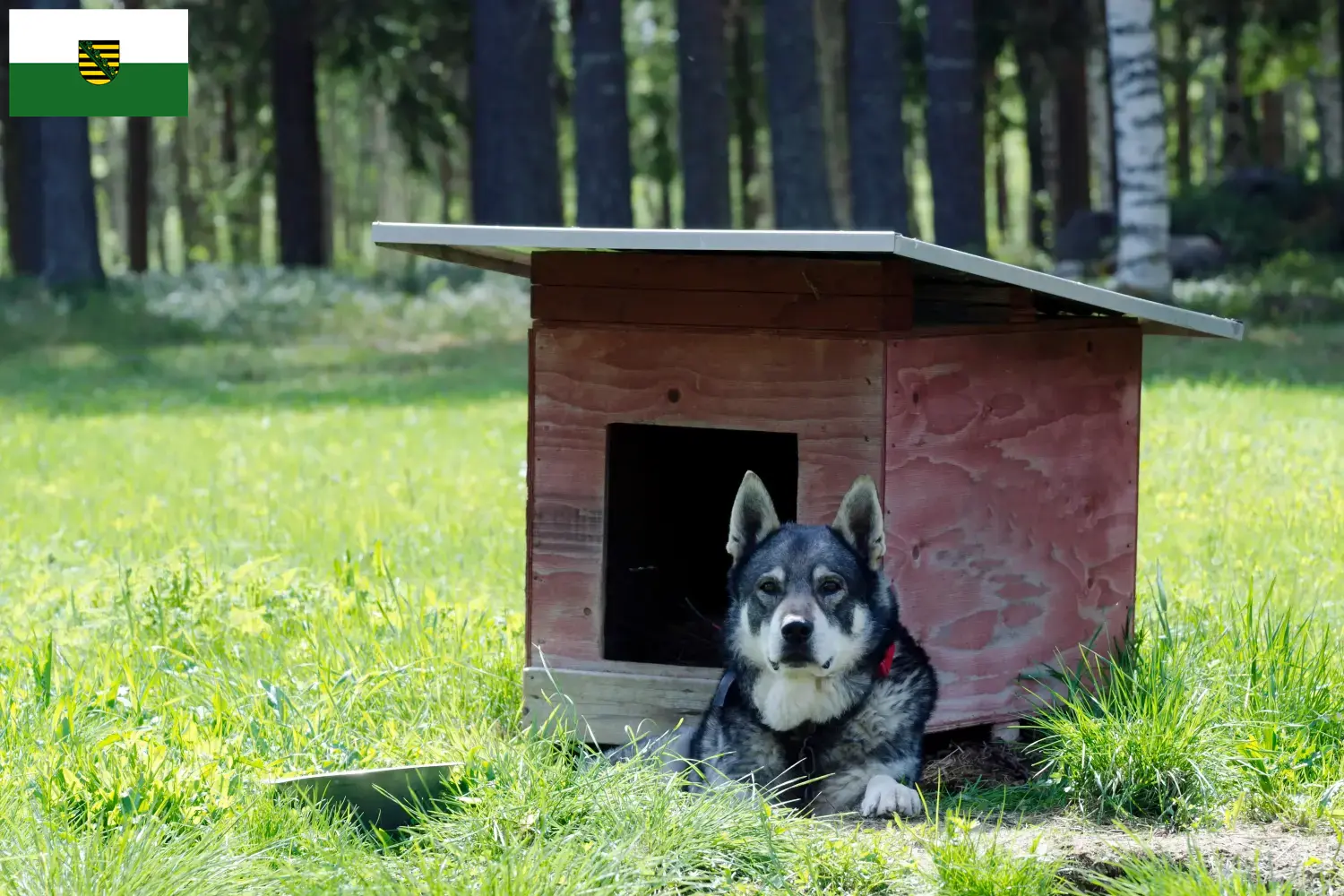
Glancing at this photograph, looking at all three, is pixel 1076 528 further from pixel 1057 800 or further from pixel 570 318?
pixel 570 318

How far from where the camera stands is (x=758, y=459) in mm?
6695

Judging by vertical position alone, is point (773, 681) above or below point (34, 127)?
below

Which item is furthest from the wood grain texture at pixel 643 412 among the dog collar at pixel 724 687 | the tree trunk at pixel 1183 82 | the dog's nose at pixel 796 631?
the tree trunk at pixel 1183 82

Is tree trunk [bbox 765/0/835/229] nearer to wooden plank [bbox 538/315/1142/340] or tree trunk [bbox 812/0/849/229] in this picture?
tree trunk [bbox 812/0/849/229]

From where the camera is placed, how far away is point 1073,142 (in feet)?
97.0

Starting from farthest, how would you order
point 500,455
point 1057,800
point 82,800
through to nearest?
point 500,455
point 1057,800
point 82,800

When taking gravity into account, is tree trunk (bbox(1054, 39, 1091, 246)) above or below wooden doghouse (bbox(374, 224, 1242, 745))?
above

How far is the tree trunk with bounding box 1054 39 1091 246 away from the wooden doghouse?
2448 cm

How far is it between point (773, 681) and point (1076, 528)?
147cm

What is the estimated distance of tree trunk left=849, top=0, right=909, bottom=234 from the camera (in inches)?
869

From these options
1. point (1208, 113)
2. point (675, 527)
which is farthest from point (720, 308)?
point (1208, 113)

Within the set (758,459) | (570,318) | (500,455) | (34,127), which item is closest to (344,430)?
(500,455)

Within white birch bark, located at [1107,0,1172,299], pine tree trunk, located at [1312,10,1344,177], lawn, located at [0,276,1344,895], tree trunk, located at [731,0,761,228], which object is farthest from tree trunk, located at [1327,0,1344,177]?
lawn, located at [0,276,1344,895]

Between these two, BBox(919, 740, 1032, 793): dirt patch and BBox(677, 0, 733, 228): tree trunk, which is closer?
BBox(919, 740, 1032, 793): dirt patch
